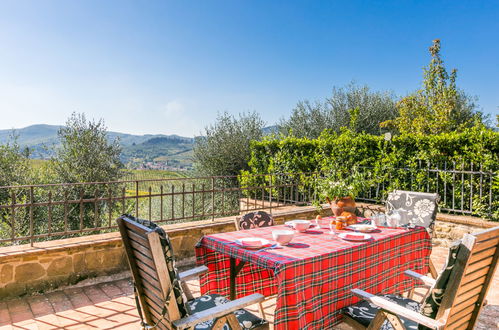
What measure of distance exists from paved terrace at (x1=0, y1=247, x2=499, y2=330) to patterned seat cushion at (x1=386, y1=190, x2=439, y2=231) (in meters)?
0.97

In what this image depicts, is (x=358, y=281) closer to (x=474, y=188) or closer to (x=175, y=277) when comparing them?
(x=175, y=277)

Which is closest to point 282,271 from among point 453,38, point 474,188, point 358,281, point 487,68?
point 358,281

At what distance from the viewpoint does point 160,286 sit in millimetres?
1555

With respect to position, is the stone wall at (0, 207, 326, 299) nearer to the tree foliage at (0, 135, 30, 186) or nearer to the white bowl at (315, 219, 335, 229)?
the white bowl at (315, 219, 335, 229)

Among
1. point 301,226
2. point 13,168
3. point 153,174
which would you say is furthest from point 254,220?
point 153,174

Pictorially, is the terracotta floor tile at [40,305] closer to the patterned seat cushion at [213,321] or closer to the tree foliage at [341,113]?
the patterned seat cushion at [213,321]

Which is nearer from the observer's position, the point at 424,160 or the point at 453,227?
the point at 453,227

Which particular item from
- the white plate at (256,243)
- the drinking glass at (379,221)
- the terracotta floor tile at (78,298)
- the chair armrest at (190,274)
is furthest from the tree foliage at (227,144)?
the chair armrest at (190,274)

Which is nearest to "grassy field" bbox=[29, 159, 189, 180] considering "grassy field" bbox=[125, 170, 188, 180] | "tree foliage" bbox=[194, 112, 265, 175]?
"grassy field" bbox=[125, 170, 188, 180]

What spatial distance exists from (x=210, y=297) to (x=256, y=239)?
0.50m

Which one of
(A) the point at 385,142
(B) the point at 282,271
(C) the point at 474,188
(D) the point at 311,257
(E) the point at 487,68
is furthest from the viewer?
(E) the point at 487,68

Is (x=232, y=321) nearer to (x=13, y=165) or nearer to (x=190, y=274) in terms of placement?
(x=190, y=274)

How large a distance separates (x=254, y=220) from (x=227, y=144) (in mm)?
9299

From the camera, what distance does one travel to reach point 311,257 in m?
2.11
